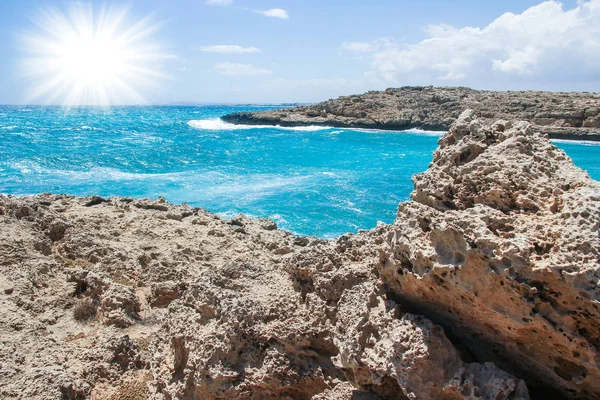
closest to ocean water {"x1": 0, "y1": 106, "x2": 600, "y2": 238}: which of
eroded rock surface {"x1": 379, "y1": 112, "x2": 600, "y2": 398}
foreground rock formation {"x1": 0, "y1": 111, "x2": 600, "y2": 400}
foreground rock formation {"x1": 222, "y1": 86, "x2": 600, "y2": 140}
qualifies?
foreground rock formation {"x1": 222, "y1": 86, "x2": 600, "y2": 140}

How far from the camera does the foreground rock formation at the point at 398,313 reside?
2.86 m

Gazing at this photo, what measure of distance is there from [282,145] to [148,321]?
39210mm

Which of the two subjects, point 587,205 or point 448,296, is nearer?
point 587,205

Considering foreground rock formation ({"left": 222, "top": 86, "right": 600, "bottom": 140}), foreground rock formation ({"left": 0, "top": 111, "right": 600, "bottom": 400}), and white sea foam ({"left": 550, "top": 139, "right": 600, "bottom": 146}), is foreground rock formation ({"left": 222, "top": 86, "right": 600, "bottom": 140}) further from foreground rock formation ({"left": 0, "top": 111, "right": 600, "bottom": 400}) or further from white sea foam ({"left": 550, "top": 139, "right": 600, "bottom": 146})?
foreground rock formation ({"left": 0, "top": 111, "right": 600, "bottom": 400})

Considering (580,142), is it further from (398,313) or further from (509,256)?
(509,256)

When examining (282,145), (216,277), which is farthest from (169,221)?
(282,145)

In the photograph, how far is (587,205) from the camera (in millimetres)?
2811

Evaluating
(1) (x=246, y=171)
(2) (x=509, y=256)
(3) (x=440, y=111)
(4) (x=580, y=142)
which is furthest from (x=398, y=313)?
(3) (x=440, y=111)

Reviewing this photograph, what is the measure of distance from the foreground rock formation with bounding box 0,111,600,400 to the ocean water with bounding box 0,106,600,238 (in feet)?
37.0

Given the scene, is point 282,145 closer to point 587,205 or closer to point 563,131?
point 563,131

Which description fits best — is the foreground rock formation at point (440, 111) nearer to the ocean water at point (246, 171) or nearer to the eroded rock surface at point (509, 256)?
the ocean water at point (246, 171)

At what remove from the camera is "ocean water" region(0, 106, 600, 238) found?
64.5 feet

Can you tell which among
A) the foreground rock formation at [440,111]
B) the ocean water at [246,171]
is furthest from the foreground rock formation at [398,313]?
the foreground rock formation at [440,111]

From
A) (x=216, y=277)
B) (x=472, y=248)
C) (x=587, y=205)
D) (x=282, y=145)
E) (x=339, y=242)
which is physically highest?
(x=587, y=205)
